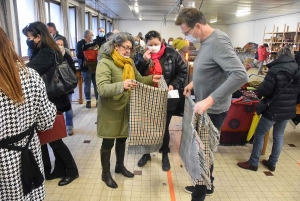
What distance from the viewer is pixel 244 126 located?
9.43 feet

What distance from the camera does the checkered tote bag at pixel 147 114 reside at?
63.2 inches

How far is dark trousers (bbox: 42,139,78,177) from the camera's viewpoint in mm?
2037

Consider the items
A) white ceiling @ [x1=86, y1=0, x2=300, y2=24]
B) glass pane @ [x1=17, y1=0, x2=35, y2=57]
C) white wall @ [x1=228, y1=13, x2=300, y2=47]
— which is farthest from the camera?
white wall @ [x1=228, y1=13, x2=300, y2=47]

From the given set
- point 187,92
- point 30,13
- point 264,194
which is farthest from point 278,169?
point 30,13

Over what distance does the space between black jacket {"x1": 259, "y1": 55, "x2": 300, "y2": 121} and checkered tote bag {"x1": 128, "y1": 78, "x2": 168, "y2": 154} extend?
1.21 meters

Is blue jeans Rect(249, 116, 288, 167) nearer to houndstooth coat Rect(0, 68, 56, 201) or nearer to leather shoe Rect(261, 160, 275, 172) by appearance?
leather shoe Rect(261, 160, 275, 172)

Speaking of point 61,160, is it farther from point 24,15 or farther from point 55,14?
point 55,14

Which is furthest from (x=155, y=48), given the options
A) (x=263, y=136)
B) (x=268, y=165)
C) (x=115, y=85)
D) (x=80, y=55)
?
(x=80, y=55)

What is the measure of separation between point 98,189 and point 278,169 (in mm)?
1957

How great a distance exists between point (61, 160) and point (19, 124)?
1147mm

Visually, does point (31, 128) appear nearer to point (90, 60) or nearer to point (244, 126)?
point (244, 126)

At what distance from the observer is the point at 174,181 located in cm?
225

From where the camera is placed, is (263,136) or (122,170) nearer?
(122,170)

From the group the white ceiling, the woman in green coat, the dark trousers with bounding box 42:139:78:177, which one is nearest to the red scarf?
the woman in green coat
